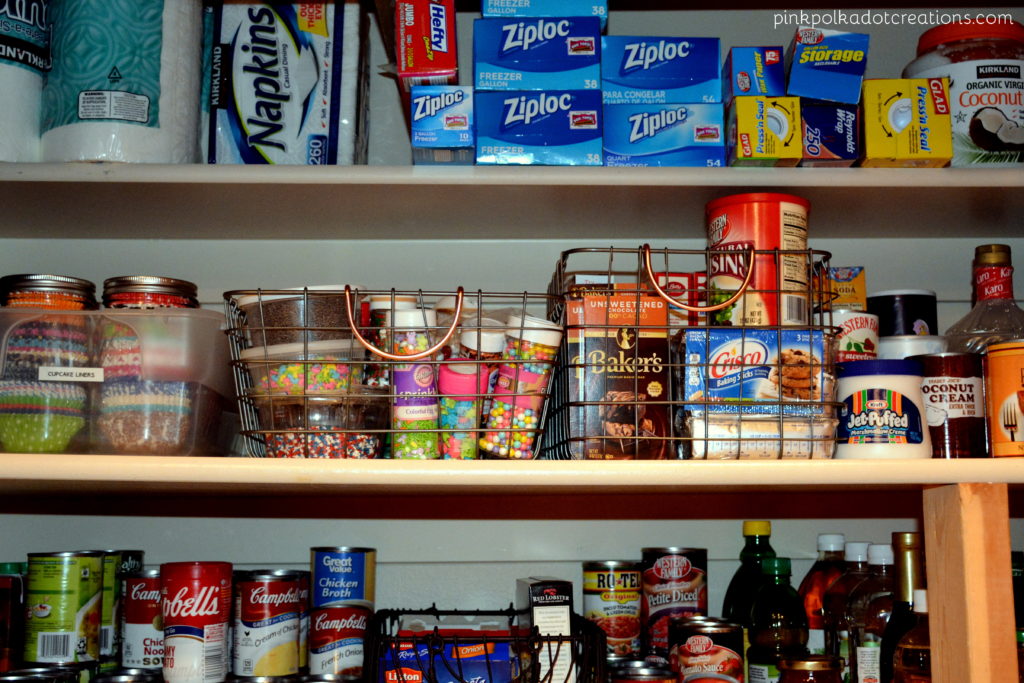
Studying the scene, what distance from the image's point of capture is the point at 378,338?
1100 millimetres

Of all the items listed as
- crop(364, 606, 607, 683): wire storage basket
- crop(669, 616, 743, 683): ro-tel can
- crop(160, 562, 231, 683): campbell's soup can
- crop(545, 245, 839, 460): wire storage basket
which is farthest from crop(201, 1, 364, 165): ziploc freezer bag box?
crop(669, 616, 743, 683): ro-tel can

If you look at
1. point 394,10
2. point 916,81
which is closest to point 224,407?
point 394,10

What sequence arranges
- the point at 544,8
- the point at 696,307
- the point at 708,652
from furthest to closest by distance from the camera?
1. the point at 544,8
2. the point at 708,652
3. the point at 696,307

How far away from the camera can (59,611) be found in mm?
1146

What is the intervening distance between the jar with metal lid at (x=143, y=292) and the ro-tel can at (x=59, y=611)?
1.10 ft

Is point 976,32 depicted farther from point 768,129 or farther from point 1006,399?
point 1006,399

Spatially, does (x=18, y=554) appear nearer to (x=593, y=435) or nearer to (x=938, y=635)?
(x=593, y=435)

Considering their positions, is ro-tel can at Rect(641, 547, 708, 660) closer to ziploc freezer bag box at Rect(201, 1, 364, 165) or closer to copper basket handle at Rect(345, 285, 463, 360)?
copper basket handle at Rect(345, 285, 463, 360)

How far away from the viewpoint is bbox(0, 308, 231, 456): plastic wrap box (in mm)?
1051

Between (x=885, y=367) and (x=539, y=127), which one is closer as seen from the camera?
(x=885, y=367)

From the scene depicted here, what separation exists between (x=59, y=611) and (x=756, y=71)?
1.13 meters

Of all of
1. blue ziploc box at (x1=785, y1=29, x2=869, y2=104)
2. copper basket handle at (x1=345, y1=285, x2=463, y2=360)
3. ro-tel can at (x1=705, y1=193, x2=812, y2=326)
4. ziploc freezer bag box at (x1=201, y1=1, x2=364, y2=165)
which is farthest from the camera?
ziploc freezer bag box at (x1=201, y1=1, x2=364, y2=165)

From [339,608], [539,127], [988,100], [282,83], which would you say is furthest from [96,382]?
[988,100]

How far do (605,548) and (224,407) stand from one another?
0.63 meters
